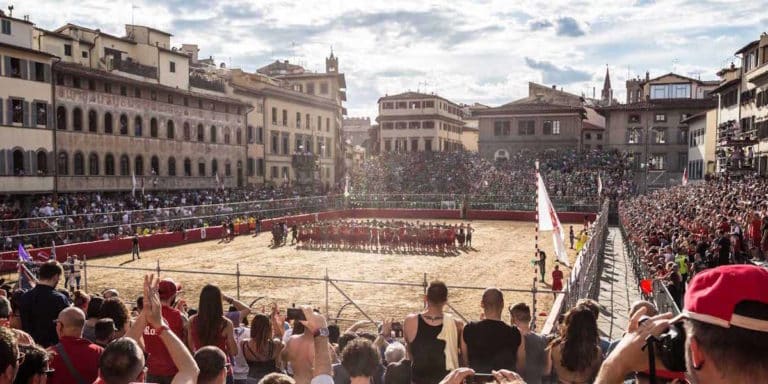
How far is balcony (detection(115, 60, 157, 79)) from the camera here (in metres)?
48.1

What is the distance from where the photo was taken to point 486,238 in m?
40.1

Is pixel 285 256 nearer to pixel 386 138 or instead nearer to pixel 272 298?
pixel 272 298

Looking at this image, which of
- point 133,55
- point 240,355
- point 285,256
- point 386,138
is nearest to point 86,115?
point 133,55

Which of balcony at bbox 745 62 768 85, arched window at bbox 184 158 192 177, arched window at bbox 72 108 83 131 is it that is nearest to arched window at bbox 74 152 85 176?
arched window at bbox 72 108 83 131

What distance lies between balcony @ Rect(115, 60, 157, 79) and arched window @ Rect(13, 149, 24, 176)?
11.4m

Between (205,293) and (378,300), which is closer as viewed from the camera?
(205,293)

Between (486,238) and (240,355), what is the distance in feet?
114

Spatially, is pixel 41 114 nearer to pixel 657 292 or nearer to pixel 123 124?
pixel 123 124

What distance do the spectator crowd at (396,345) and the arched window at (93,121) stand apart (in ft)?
137

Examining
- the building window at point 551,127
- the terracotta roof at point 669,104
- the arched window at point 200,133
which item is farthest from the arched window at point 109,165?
the terracotta roof at point 669,104

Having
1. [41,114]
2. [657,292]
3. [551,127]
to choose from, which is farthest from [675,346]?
[551,127]

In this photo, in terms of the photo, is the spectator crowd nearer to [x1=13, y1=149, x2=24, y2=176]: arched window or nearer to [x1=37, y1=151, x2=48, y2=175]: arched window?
[x1=13, y1=149, x2=24, y2=176]: arched window

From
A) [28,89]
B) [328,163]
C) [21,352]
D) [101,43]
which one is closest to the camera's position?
[21,352]

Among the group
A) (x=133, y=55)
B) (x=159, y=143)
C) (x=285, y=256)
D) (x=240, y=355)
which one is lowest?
(x=285, y=256)
